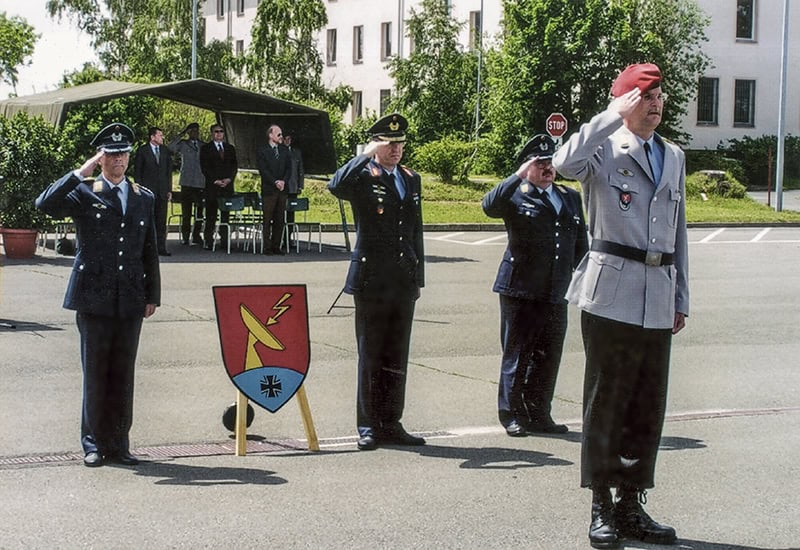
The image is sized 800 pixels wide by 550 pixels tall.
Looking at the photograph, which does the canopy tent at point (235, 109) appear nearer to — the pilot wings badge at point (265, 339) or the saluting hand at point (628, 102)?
the pilot wings badge at point (265, 339)

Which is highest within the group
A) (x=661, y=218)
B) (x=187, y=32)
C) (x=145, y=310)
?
(x=187, y=32)

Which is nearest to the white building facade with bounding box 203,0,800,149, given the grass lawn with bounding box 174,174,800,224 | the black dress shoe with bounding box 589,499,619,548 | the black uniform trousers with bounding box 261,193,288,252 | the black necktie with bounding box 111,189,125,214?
the grass lawn with bounding box 174,174,800,224

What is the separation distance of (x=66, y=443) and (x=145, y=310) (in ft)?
3.45

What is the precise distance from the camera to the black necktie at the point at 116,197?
8102 mm

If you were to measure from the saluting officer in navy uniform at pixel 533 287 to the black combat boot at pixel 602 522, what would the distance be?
2.55m

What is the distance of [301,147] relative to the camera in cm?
2783

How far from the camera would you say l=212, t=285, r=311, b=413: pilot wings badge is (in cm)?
845

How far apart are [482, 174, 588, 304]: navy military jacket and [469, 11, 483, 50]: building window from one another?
49.0 meters

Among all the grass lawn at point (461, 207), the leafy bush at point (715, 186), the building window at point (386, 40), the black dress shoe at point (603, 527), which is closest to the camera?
the black dress shoe at point (603, 527)

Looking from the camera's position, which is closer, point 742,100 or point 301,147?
point 301,147

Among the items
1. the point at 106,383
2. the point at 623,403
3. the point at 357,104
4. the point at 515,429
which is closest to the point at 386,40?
the point at 357,104

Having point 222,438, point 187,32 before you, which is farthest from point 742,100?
point 222,438

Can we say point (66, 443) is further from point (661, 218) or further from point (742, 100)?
point (742, 100)

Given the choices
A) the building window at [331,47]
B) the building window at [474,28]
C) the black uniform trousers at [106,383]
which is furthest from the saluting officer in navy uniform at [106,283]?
the building window at [331,47]
